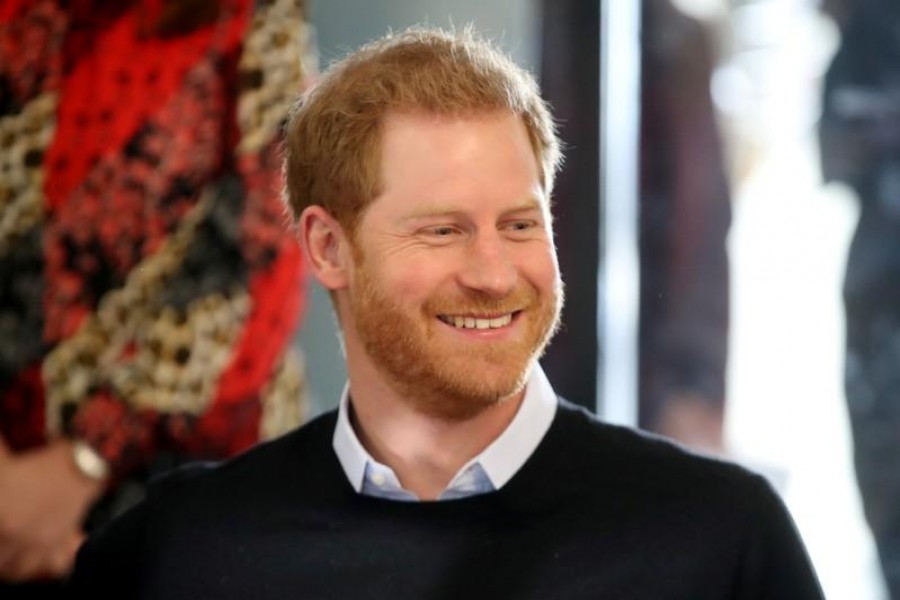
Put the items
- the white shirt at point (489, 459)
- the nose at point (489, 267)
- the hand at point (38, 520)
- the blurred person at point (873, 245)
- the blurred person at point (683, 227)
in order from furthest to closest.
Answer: the blurred person at point (683, 227) → the blurred person at point (873, 245) → the hand at point (38, 520) → the white shirt at point (489, 459) → the nose at point (489, 267)

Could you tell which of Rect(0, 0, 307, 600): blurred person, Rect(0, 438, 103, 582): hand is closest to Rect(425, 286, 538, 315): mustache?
Rect(0, 0, 307, 600): blurred person

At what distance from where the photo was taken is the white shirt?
5.49 feet

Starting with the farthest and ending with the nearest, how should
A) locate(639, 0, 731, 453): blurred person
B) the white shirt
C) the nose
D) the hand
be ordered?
locate(639, 0, 731, 453): blurred person, the hand, the white shirt, the nose

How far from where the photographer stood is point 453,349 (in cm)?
160

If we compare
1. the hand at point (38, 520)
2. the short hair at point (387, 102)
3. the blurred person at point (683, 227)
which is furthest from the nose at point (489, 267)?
the blurred person at point (683, 227)

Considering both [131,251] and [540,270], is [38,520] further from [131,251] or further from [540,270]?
[540,270]

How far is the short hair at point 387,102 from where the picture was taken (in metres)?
1.65

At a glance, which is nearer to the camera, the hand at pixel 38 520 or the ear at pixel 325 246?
the ear at pixel 325 246

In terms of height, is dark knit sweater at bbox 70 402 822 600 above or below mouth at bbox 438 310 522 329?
below

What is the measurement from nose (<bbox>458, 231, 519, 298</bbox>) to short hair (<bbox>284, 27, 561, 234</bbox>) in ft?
0.44

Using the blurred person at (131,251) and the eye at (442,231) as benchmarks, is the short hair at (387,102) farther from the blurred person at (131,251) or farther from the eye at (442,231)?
the blurred person at (131,251)

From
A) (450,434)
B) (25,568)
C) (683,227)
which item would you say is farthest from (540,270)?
(683,227)

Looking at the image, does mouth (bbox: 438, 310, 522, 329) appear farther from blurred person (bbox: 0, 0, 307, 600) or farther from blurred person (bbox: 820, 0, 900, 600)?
blurred person (bbox: 820, 0, 900, 600)

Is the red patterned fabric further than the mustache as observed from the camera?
Yes
